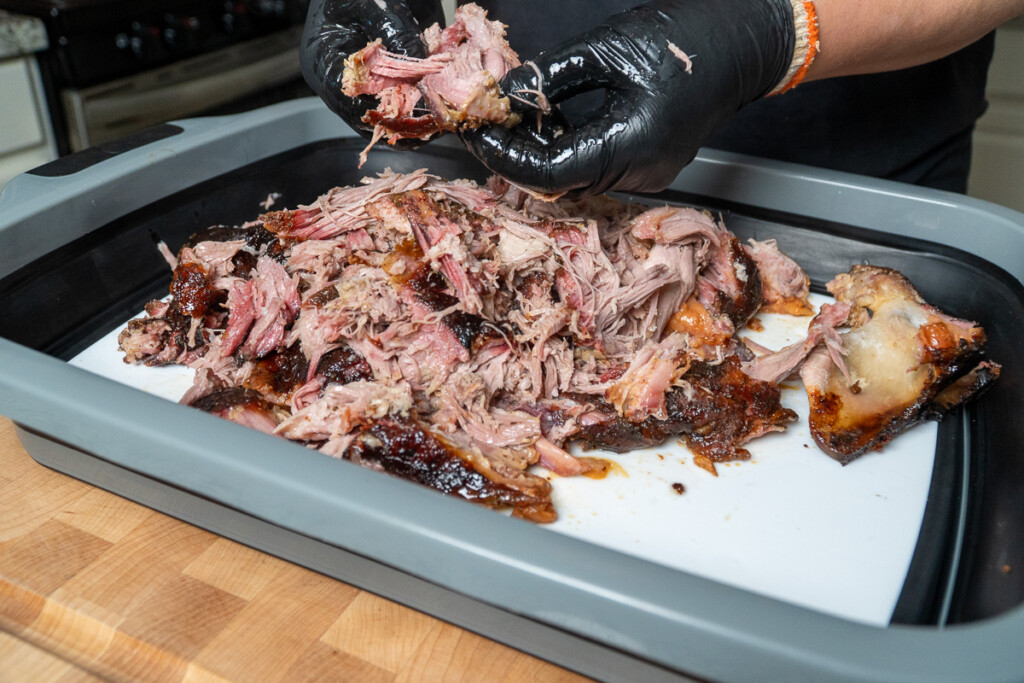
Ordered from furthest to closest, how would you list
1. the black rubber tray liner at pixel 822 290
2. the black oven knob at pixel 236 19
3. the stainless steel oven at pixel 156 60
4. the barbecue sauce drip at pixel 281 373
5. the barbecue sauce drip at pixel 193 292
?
1. the black oven knob at pixel 236 19
2. the stainless steel oven at pixel 156 60
3. the barbecue sauce drip at pixel 193 292
4. the barbecue sauce drip at pixel 281 373
5. the black rubber tray liner at pixel 822 290

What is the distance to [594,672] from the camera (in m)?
1.23

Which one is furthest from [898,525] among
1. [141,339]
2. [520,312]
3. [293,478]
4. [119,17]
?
[119,17]

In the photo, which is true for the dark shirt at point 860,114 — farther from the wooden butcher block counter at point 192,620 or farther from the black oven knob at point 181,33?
the black oven knob at point 181,33

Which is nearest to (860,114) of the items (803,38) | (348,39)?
(803,38)

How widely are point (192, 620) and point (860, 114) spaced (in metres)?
2.18

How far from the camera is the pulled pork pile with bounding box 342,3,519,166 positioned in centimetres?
160

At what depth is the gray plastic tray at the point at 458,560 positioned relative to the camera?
1014 millimetres

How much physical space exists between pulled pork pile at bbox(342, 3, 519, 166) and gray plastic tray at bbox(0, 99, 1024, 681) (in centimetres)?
72

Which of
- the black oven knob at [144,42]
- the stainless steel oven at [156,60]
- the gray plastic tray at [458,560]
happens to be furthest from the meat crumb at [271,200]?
the black oven knob at [144,42]

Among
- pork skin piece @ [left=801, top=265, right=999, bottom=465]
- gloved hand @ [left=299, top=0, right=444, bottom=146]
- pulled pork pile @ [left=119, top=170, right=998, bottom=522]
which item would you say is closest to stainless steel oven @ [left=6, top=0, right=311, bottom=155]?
gloved hand @ [left=299, top=0, right=444, bottom=146]

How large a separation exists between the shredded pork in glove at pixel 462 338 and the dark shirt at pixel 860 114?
0.61 m

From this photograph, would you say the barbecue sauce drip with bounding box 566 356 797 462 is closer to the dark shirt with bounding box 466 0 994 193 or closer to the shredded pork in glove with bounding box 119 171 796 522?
the shredded pork in glove with bounding box 119 171 796 522

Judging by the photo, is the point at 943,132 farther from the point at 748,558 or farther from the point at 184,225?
the point at 184,225

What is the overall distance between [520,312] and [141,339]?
2.97ft
